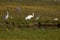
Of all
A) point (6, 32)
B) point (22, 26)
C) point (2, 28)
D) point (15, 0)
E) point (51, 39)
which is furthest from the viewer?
point (15, 0)

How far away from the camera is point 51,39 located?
16.7 metres

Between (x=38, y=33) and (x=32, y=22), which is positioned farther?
(x=32, y=22)

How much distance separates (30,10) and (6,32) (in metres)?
15.1

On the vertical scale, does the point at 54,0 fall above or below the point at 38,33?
below

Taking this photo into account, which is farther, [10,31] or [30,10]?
[30,10]

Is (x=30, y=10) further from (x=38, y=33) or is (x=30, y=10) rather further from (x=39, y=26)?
(x=38, y=33)

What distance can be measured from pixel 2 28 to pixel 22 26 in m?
2.79

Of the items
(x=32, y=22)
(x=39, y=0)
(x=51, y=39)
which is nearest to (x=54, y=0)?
(x=39, y=0)

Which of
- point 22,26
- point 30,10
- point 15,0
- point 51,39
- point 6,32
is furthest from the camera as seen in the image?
point 15,0

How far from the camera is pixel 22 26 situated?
22.5 metres

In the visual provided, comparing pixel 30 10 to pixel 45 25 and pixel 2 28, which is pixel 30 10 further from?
pixel 2 28

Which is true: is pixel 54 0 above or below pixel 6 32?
below

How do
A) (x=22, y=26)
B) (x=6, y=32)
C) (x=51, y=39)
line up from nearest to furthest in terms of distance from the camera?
(x=51, y=39)
(x=6, y=32)
(x=22, y=26)

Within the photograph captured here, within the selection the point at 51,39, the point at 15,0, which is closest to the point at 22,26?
the point at 51,39
